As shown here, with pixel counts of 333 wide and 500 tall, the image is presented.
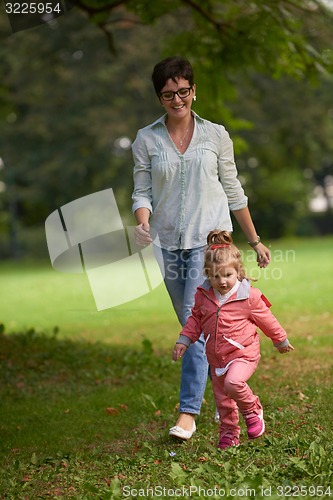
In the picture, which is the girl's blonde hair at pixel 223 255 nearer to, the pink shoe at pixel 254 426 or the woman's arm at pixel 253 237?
the woman's arm at pixel 253 237

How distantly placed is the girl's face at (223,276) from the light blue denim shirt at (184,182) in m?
0.54

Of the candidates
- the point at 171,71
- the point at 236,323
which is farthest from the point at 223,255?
the point at 171,71

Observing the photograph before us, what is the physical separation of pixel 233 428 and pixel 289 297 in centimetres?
957

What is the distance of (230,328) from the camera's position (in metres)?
4.29

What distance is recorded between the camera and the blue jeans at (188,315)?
479cm

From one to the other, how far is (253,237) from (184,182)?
0.55 m

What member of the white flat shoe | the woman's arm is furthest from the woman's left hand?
the white flat shoe

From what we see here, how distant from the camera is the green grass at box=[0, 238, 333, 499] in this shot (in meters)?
3.81

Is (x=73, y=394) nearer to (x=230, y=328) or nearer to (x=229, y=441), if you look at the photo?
(x=229, y=441)

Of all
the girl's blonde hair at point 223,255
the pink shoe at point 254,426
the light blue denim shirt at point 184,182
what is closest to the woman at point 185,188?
the light blue denim shirt at point 184,182

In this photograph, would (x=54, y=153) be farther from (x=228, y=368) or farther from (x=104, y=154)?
(x=228, y=368)

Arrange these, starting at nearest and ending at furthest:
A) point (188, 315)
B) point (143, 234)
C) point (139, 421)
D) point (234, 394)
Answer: point (234, 394) < point (143, 234) < point (188, 315) < point (139, 421)

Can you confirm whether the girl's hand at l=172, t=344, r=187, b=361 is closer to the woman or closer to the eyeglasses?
the woman

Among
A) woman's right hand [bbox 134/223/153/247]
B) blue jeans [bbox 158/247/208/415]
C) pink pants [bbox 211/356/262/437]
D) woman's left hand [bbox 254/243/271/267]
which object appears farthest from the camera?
blue jeans [bbox 158/247/208/415]
